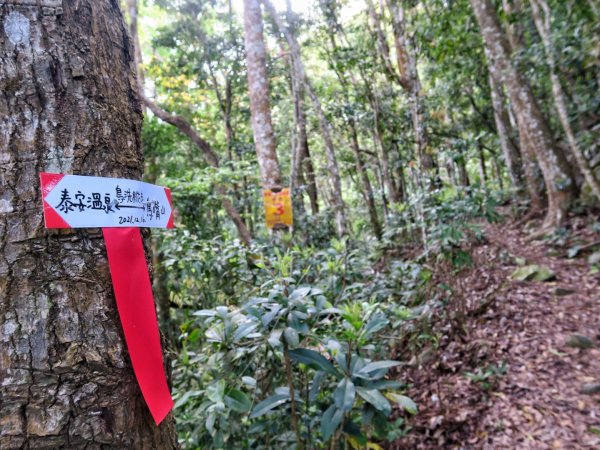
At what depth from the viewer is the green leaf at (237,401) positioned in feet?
5.17

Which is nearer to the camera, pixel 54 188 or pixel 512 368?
pixel 54 188

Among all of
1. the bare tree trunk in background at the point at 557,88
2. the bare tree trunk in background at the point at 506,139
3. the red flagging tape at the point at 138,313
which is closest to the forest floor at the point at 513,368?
the bare tree trunk in background at the point at 557,88

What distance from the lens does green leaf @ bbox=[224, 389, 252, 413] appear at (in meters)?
1.58

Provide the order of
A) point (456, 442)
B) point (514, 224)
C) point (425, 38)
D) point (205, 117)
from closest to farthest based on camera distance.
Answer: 1. point (456, 442)
2. point (425, 38)
3. point (514, 224)
4. point (205, 117)

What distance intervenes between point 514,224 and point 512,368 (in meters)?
4.31

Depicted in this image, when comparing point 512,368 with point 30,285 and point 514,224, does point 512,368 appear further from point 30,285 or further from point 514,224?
point 514,224

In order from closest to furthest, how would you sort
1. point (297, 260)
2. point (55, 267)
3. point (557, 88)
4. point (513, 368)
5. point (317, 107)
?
point (55, 267) < point (513, 368) < point (297, 260) < point (557, 88) < point (317, 107)

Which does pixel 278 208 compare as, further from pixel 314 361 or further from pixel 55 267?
pixel 55 267

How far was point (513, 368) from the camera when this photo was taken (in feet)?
10.5

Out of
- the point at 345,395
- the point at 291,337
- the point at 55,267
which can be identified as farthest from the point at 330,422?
the point at 55,267

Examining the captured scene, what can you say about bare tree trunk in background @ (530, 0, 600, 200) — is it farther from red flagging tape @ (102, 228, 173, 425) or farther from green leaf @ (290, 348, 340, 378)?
red flagging tape @ (102, 228, 173, 425)

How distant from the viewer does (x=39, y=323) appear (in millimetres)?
718

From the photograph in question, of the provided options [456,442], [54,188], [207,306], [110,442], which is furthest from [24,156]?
[456,442]

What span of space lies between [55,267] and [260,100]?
4091 millimetres
